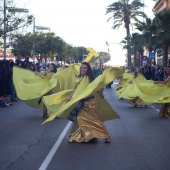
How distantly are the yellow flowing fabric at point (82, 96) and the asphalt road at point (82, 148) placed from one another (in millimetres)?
642

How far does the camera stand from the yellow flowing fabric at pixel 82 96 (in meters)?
9.43

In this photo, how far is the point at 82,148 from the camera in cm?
909

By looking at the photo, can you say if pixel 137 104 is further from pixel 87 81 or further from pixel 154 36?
pixel 154 36

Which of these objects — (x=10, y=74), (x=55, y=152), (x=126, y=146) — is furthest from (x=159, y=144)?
(x=10, y=74)

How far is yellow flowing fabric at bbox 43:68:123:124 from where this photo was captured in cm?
943

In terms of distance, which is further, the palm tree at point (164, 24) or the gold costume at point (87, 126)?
the palm tree at point (164, 24)

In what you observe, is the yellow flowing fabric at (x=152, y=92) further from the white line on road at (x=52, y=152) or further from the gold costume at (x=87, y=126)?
the gold costume at (x=87, y=126)

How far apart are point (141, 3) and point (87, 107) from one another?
49141 millimetres

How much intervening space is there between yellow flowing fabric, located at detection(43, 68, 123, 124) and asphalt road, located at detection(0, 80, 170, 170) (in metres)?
0.64

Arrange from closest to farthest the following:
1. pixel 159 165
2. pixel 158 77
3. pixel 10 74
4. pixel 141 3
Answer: pixel 159 165
pixel 10 74
pixel 158 77
pixel 141 3

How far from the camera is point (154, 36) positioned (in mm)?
43094

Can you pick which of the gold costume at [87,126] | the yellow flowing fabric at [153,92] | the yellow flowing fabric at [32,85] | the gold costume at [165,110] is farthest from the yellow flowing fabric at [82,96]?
the yellow flowing fabric at [153,92]

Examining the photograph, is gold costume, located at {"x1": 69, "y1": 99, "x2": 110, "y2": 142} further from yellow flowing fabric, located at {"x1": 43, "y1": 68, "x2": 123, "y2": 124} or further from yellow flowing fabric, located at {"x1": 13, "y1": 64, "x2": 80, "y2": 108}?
yellow flowing fabric, located at {"x1": 13, "y1": 64, "x2": 80, "y2": 108}

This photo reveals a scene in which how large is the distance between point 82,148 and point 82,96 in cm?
110
